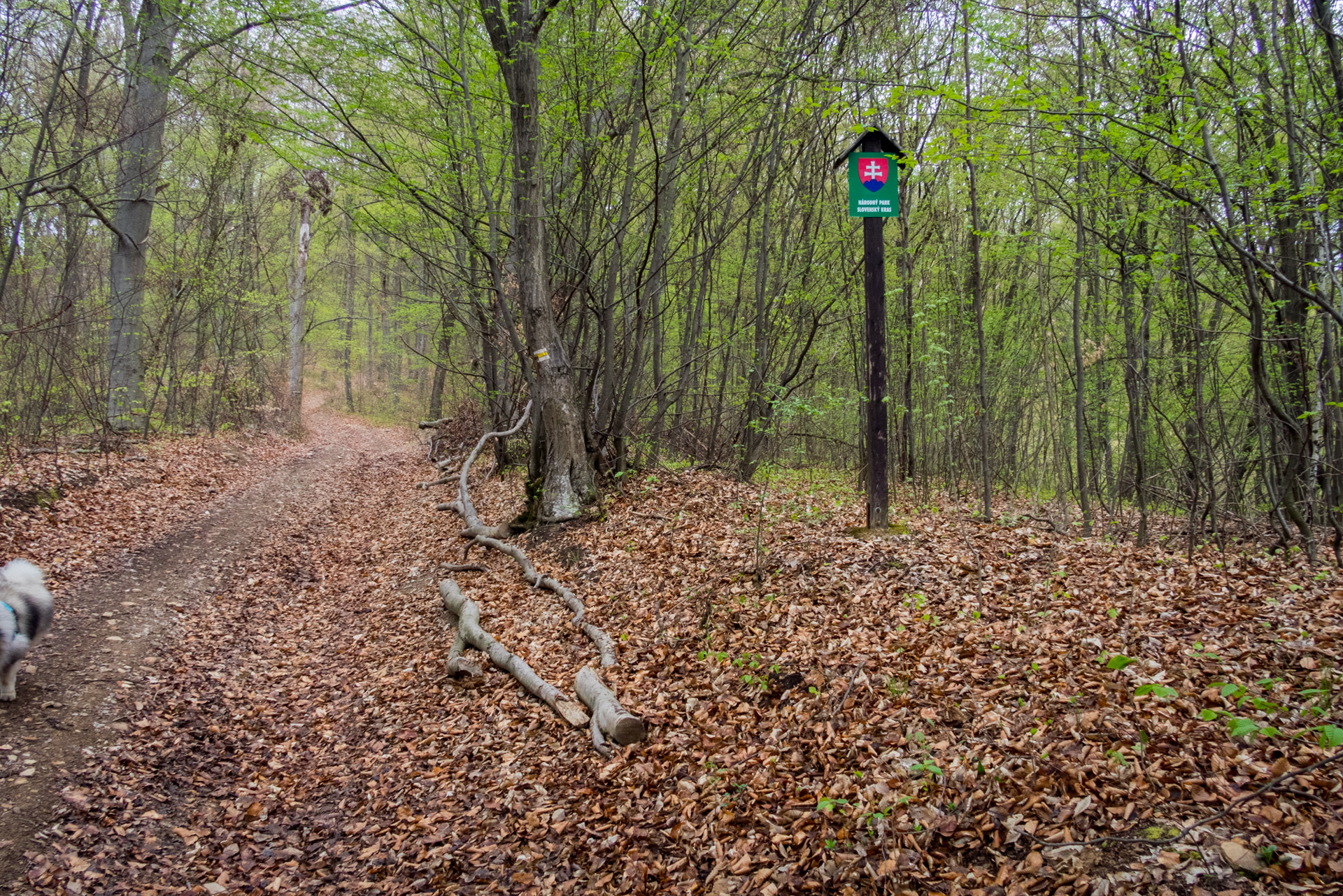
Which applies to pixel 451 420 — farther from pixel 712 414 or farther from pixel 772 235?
pixel 772 235

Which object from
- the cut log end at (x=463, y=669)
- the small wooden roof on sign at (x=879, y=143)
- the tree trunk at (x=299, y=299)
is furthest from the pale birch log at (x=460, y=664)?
the tree trunk at (x=299, y=299)

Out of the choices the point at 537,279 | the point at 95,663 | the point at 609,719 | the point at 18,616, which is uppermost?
the point at 537,279

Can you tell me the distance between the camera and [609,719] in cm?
439

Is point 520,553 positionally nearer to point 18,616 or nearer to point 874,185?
point 18,616

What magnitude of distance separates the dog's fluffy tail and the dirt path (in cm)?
79

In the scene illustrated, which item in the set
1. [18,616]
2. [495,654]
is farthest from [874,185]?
[18,616]

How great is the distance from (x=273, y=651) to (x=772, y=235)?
9325mm

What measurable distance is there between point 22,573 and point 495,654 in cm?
353

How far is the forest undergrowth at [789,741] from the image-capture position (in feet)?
9.39

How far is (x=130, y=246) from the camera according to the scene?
12.3 meters

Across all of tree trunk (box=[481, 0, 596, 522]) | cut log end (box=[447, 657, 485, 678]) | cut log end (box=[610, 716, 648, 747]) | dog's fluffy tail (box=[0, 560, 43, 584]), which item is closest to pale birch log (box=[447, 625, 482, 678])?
cut log end (box=[447, 657, 485, 678])

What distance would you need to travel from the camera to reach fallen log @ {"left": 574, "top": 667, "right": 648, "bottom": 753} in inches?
170

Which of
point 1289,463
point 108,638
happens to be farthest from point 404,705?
point 1289,463

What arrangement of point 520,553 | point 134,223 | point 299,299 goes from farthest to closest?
point 299,299 < point 134,223 < point 520,553
